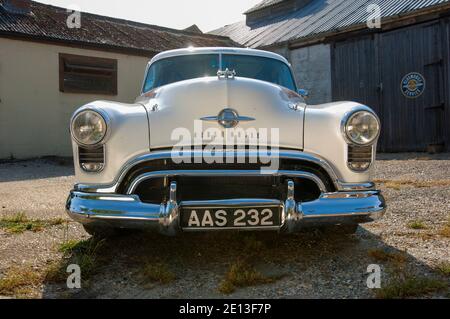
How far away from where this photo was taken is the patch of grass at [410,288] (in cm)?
190

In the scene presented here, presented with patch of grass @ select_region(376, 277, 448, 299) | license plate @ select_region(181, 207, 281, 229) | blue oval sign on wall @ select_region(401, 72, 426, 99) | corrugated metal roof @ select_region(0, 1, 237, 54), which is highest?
corrugated metal roof @ select_region(0, 1, 237, 54)

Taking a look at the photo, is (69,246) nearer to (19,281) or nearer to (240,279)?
(19,281)

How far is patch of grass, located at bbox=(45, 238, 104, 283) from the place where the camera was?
224 cm

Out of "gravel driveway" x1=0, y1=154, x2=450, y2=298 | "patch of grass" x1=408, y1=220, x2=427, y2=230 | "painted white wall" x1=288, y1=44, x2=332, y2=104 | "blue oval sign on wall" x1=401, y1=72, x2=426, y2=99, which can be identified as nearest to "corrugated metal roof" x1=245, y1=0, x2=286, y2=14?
"painted white wall" x1=288, y1=44, x2=332, y2=104

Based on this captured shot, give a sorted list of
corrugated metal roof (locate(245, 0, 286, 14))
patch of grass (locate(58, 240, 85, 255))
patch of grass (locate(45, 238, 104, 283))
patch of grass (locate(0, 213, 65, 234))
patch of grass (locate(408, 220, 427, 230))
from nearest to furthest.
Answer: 1. patch of grass (locate(45, 238, 104, 283))
2. patch of grass (locate(58, 240, 85, 255))
3. patch of grass (locate(408, 220, 427, 230))
4. patch of grass (locate(0, 213, 65, 234))
5. corrugated metal roof (locate(245, 0, 286, 14))

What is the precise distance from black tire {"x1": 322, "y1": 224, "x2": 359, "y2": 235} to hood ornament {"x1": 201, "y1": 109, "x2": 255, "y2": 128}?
108 cm

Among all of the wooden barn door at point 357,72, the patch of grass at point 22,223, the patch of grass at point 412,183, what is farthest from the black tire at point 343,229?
the wooden barn door at point 357,72

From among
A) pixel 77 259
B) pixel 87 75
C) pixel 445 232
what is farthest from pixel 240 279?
pixel 87 75

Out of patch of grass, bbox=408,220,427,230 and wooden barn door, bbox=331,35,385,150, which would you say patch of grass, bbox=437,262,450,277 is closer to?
patch of grass, bbox=408,220,427,230

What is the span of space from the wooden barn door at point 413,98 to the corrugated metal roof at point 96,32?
19.3ft

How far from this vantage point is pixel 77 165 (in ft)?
7.86

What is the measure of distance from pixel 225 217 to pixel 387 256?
1075 mm

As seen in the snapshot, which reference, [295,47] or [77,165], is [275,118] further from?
[295,47]
